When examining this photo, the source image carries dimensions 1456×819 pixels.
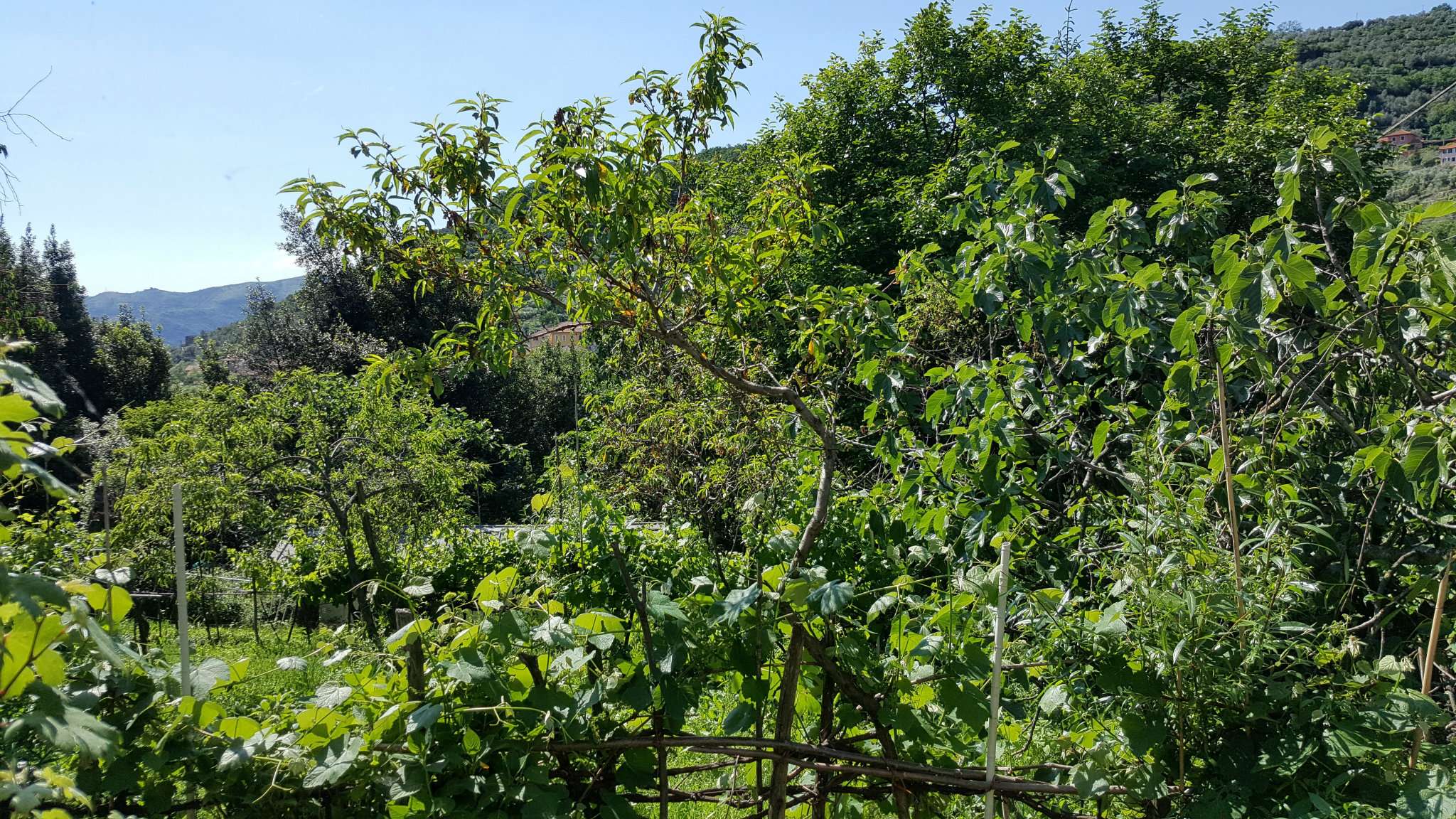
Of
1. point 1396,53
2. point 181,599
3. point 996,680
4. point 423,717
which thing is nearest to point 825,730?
point 996,680

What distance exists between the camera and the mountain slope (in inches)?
1924

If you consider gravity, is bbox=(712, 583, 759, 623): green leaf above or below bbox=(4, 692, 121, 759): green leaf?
below

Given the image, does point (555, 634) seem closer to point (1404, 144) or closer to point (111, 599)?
point (111, 599)

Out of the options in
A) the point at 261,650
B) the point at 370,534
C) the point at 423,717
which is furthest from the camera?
the point at 261,650

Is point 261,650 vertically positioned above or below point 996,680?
below

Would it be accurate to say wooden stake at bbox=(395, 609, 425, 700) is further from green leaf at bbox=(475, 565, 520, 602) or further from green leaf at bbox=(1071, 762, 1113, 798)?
green leaf at bbox=(1071, 762, 1113, 798)

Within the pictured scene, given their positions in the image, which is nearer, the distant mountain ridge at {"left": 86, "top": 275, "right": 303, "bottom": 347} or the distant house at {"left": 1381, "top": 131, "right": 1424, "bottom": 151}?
the distant house at {"left": 1381, "top": 131, "right": 1424, "bottom": 151}

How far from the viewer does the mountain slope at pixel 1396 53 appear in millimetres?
48869

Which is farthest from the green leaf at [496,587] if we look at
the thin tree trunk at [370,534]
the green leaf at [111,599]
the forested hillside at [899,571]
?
the thin tree trunk at [370,534]

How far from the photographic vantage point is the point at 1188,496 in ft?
5.90

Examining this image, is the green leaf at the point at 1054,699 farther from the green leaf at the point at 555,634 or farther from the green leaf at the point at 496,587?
the green leaf at the point at 496,587

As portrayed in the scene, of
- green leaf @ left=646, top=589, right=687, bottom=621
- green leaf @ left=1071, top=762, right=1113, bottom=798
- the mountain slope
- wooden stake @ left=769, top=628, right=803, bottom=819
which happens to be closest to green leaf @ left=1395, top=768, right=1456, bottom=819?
green leaf @ left=1071, top=762, right=1113, bottom=798

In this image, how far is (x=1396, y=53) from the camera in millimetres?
59125

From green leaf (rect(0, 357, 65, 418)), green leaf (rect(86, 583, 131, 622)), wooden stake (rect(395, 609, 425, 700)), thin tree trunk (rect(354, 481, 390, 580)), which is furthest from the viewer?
thin tree trunk (rect(354, 481, 390, 580))
